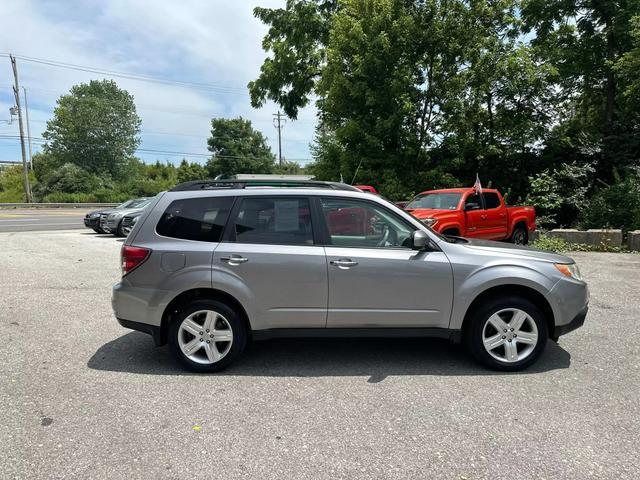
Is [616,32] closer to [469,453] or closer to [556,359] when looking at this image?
[556,359]

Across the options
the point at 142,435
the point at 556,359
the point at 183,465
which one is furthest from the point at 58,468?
the point at 556,359

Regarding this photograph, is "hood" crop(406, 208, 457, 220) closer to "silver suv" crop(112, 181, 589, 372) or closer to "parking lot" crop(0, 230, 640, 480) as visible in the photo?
"parking lot" crop(0, 230, 640, 480)

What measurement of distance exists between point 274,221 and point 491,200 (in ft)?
29.7

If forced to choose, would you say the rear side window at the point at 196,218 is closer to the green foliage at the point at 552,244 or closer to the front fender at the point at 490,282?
the front fender at the point at 490,282

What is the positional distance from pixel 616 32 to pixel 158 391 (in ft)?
69.8

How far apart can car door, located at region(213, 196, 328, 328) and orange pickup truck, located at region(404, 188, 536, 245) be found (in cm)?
643

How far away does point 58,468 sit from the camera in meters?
2.83

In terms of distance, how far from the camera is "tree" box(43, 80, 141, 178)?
60781 mm

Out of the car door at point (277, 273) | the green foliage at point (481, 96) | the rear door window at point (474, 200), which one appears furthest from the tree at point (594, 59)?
the car door at point (277, 273)

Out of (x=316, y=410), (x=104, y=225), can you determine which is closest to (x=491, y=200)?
(x=316, y=410)

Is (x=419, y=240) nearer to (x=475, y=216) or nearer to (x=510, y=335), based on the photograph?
(x=510, y=335)

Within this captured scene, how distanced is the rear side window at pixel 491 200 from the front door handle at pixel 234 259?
8.98 m

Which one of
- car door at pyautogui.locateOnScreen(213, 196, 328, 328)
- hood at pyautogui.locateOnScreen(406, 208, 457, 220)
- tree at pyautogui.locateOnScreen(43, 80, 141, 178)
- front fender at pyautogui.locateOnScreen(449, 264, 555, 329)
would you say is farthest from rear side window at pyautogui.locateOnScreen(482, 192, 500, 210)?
tree at pyautogui.locateOnScreen(43, 80, 141, 178)

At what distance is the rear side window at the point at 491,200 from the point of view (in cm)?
1185
